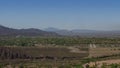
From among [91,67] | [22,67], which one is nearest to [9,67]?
[22,67]

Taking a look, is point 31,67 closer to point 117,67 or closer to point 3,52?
point 117,67

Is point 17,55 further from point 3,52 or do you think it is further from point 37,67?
point 37,67

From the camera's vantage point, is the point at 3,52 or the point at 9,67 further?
the point at 3,52

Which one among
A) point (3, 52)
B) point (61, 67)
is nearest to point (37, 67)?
point (61, 67)

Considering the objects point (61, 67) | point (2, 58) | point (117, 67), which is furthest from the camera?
point (2, 58)

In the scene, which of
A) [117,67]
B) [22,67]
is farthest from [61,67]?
[117,67]

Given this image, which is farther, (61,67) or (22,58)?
(22,58)

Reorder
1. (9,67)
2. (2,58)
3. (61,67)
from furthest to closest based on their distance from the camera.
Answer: (2,58)
(9,67)
(61,67)

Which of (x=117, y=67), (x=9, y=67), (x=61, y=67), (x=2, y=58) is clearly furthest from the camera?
(x=2, y=58)
